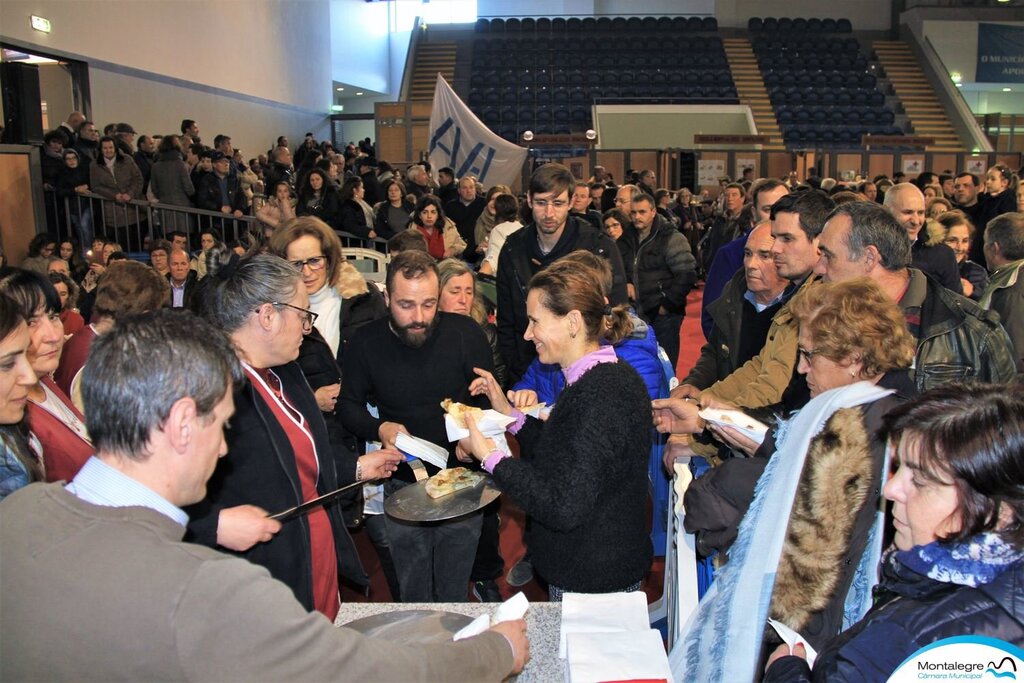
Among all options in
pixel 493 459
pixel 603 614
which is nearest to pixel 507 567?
pixel 493 459

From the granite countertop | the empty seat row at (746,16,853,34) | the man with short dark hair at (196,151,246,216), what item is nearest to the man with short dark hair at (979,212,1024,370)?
the granite countertop

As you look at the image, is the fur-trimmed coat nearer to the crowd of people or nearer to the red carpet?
the crowd of people

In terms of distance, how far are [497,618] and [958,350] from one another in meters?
2.02

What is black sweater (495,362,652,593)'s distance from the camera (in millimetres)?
2088

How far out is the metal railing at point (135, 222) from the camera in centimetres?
816

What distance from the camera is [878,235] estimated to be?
109 inches

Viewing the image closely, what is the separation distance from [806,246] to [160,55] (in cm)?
1296

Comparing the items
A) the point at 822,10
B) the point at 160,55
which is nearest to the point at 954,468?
the point at 160,55

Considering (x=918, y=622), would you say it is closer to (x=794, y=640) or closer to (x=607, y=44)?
(x=794, y=640)

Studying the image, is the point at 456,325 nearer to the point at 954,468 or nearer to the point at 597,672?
the point at 597,672

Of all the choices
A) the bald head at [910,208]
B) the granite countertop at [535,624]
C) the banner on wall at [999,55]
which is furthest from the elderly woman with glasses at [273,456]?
the banner on wall at [999,55]

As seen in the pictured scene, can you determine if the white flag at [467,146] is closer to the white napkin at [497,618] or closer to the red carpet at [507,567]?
the red carpet at [507,567]

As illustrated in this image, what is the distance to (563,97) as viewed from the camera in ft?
70.1

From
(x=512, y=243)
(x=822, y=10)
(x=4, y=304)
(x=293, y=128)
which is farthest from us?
(x=822, y=10)
